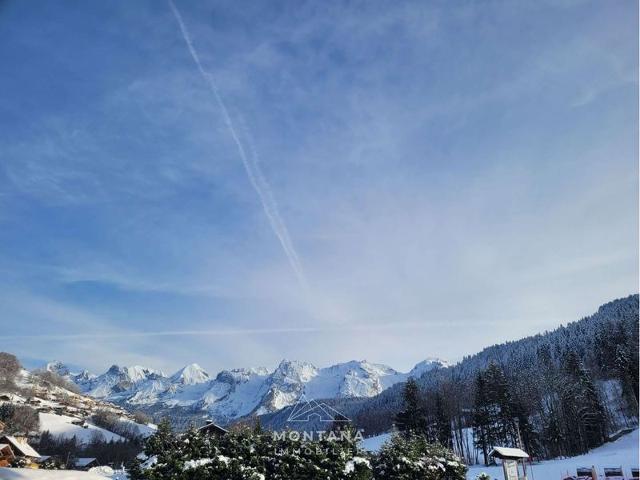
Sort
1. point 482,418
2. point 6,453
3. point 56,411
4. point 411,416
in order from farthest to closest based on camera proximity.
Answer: point 56,411 → point 6,453 → point 482,418 → point 411,416

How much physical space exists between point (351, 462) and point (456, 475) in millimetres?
5755

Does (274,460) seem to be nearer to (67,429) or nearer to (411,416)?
(411,416)

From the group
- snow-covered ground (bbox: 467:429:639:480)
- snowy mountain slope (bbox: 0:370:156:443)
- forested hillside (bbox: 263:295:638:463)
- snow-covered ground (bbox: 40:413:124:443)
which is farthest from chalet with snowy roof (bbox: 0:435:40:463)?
snow-covered ground (bbox: 40:413:124:443)

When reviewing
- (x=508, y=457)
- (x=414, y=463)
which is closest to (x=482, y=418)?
(x=508, y=457)

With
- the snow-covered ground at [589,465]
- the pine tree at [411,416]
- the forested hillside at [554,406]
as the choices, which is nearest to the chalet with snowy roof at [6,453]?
the forested hillside at [554,406]

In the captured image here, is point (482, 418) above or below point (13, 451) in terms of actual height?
above

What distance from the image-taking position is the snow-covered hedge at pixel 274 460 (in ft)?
69.5

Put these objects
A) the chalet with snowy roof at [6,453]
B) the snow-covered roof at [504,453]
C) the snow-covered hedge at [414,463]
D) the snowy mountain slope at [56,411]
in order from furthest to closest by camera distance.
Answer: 1. the snowy mountain slope at [56,411]
2. the chalet with snowy roof at [6,453]
3. the snow-covered hedge at [414,463]
4. the snow-covered roof at [504,453]

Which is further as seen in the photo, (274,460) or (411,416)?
(411,416)

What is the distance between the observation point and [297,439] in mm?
23062

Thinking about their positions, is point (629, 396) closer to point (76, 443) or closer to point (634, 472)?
point (634, 472)

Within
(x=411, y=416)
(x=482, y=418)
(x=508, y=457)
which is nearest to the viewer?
(x=508, y=457)

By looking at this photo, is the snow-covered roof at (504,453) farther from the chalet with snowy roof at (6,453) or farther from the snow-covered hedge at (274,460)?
the chalet with snowy roof at (6,453)

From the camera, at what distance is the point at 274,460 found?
2252cm
